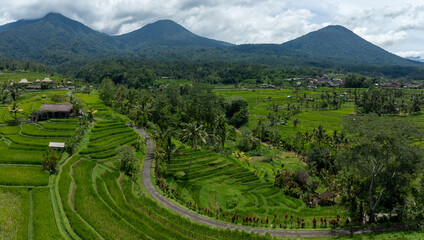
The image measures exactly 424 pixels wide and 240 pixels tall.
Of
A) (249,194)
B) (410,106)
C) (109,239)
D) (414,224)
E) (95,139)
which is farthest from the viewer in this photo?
(410,106)

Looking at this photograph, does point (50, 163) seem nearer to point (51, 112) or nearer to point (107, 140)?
point (107, 140)

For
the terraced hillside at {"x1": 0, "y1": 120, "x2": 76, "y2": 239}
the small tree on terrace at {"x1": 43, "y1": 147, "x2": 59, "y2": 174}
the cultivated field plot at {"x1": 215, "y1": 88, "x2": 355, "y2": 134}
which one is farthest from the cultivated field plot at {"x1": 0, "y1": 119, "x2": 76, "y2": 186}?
the cultivated field plot at {"x1": 215, "y1": 88, "x2": 355, "y2": 134}

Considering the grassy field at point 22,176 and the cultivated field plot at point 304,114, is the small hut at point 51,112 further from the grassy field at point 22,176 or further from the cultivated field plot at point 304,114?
the cultivated field plot at point 304,114

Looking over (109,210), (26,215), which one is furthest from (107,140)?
(26,215)

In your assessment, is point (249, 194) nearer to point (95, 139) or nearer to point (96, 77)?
point (95, 139)

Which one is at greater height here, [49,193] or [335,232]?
[49,193]

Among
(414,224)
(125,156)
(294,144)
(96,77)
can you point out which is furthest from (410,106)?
(96,77)

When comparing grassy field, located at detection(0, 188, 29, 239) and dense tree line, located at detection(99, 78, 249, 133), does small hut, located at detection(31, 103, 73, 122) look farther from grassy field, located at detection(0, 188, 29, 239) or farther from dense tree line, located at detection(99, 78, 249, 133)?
grassy field, located at detection(0, 188, 29, 239)

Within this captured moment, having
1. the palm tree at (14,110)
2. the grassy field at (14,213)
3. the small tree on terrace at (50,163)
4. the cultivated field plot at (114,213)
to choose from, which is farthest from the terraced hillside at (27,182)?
the palm tree at (14,110)
